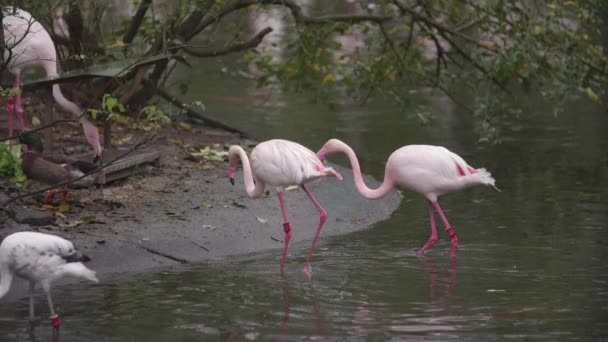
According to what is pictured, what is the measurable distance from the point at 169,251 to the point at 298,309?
6.41ft

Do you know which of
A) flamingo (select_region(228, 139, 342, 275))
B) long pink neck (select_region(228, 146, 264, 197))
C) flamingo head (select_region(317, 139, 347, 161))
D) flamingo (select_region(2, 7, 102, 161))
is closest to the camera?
flamingo (select_region(228, 139, 342, 275))

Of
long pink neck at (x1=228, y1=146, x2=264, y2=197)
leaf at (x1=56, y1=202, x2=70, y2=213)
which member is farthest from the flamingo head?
leaf at (x1=56, y1=202, x2=70, y2=213)

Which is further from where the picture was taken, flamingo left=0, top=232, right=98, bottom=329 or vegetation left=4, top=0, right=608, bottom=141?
vegetation left=4, top=0, right=608, bottom=141

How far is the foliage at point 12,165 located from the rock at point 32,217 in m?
0.31

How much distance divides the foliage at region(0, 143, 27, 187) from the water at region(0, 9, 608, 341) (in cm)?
141

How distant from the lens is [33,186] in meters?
10.2

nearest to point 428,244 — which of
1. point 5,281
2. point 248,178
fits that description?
point 248,178

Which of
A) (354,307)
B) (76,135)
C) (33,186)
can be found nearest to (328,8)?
(76,135)

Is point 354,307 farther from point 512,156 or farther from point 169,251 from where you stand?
point 512,156

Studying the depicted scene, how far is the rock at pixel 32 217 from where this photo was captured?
896 cm

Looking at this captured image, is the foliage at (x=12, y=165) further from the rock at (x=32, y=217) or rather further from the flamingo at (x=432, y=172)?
the flamingo at (x=432, y=172)

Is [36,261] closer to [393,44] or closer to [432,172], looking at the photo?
[432,172]

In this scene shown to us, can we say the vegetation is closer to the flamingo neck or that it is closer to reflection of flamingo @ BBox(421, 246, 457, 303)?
reflection of flamingo @ BBox(421, 246, 457, 303)

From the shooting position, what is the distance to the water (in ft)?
23.2
